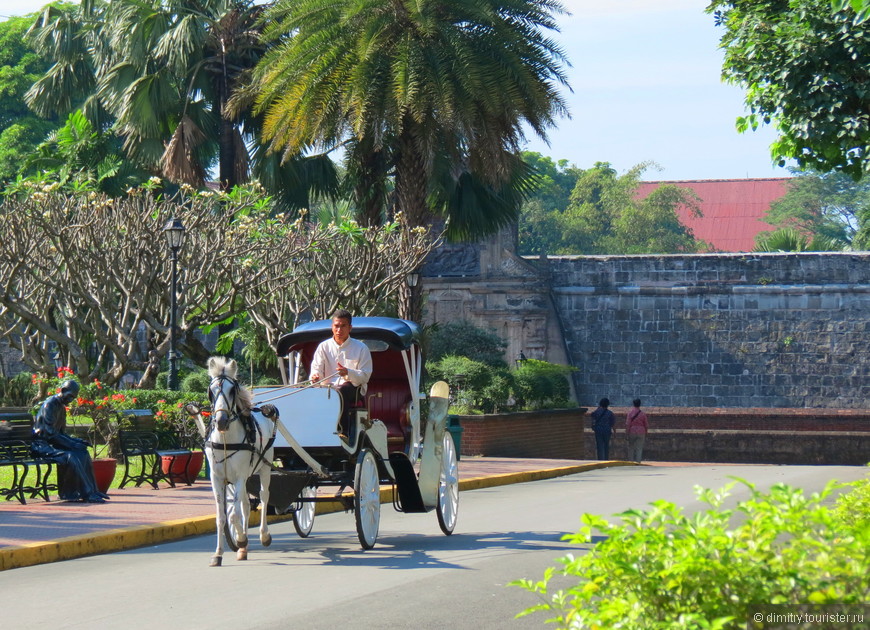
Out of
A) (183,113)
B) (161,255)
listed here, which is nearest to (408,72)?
(161,255)

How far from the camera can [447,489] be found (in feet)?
38.6

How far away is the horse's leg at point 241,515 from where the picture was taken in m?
9.48

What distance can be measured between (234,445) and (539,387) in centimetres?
2106

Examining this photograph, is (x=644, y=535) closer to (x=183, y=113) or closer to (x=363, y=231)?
(x=363, y=231)

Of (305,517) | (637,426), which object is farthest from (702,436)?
(305,517)

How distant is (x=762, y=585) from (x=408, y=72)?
65.9 feet

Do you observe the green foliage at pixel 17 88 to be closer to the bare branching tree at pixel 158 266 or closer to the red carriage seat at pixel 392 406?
the bare branching tree at pixel 158 266

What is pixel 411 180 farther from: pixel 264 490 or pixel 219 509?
pixel 219 509

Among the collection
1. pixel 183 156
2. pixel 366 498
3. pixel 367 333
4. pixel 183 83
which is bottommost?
pixel 366 498

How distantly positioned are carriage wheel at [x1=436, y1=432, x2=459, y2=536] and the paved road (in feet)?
0.61

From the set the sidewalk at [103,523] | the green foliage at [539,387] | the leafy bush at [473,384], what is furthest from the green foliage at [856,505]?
the green foliage at [539,387]

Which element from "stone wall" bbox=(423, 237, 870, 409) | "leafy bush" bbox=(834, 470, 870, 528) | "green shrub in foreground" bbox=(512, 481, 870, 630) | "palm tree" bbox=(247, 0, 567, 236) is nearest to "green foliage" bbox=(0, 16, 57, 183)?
"stone wall" bbox=(423, 237, 870, 409)

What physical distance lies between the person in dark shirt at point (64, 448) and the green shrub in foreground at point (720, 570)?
10.4 meters

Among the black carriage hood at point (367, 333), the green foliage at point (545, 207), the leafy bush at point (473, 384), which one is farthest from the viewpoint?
the green foliage at point (545, 207)
